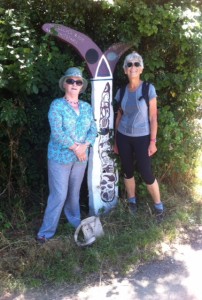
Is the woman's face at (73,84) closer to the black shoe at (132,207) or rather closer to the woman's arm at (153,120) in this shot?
the woman's arm at (153,120)

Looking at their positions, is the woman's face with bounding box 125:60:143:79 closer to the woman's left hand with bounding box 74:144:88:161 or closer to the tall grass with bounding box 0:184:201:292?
the woman's left hand with bounding box 74:144:88:161

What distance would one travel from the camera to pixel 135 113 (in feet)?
13.7

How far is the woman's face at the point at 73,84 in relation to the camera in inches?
148

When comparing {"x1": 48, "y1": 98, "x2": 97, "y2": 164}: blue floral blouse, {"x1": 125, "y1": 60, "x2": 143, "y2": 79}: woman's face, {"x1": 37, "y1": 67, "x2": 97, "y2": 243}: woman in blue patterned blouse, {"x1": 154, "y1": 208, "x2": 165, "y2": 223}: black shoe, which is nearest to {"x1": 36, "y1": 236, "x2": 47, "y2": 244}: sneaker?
{"x1": 37, "y1": 67, "x2": 97, "y2": 243}: woman in blue patterned blouse

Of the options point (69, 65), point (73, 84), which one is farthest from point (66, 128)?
point (69, 65)

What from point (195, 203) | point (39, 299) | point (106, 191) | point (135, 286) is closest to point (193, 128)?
point (195, 203)

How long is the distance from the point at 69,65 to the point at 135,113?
881 mm

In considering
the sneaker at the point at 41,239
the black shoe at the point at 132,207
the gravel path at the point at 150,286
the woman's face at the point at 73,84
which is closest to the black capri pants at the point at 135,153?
the black shoe at the point at 132,207

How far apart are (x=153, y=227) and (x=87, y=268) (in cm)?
99

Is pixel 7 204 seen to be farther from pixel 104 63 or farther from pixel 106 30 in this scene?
pixel 106 30

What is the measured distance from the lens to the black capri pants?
4253 millimetres

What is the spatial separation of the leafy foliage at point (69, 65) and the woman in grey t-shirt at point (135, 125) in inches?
12.9

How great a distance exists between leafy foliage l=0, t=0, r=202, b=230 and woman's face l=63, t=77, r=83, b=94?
27cm

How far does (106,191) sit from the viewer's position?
4676mm
